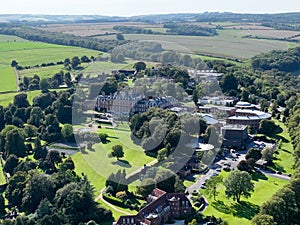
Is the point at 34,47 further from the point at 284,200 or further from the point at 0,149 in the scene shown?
the point at 284,200

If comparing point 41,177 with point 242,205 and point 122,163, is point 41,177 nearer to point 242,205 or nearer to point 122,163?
point 122,163

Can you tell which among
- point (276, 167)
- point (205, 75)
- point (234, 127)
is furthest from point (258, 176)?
point (205, 75)

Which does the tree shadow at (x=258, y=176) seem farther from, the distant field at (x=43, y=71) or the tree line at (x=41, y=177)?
the distant field at (x=43, y=71)

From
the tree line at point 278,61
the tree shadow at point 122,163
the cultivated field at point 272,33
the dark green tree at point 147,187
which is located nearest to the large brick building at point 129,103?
the tree shadow at point 122,163

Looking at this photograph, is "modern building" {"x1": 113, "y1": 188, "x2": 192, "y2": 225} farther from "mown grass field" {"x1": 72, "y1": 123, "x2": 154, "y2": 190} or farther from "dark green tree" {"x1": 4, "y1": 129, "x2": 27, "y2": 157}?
"dark green tree" {"x1": 4, "y1": 129, "x2": 27, "y2": 157}

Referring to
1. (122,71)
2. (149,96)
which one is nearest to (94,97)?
(149,96)

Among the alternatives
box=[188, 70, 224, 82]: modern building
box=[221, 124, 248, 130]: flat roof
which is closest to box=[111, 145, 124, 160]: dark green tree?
box=[221, 124, 248, 130]: flat roof
